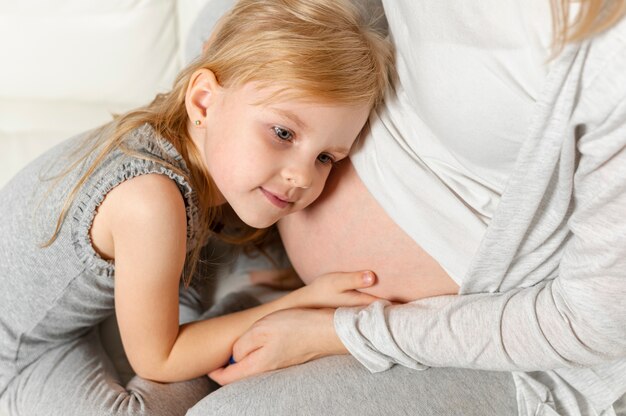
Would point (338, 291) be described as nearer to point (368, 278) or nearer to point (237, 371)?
point (368, 278)

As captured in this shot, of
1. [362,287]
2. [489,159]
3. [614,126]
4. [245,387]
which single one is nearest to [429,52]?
[489,159]

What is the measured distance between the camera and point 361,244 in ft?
3.48

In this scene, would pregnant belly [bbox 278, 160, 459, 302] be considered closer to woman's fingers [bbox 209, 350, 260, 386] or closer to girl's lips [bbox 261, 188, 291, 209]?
girl's lips [bbox 261, 188, 291, 209]

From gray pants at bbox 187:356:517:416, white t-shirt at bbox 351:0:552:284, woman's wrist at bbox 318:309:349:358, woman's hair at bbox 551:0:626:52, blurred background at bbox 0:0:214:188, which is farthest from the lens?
blurred background at bbox 0:0:214:188

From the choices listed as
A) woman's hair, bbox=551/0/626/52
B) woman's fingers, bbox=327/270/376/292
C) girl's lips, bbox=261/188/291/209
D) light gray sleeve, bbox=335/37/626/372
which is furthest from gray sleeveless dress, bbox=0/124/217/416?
woman's hair, bbox=551/0/626/52

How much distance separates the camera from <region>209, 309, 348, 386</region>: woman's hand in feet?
3.38

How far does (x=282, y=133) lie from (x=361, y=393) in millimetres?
383

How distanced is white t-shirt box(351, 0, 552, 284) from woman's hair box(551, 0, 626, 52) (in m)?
0.04

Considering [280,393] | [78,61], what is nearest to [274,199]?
[280,393]

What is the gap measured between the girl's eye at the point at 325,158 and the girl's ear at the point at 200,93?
183mm

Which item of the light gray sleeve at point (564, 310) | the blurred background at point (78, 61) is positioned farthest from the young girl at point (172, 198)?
the blurred background at point (78, 61)

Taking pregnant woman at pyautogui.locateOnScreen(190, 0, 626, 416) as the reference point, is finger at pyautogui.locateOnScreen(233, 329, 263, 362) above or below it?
below

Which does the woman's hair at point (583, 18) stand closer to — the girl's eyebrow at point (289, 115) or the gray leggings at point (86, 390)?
the girl's eyebrow at point (289, 115)

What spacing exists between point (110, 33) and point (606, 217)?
3.64 ft
